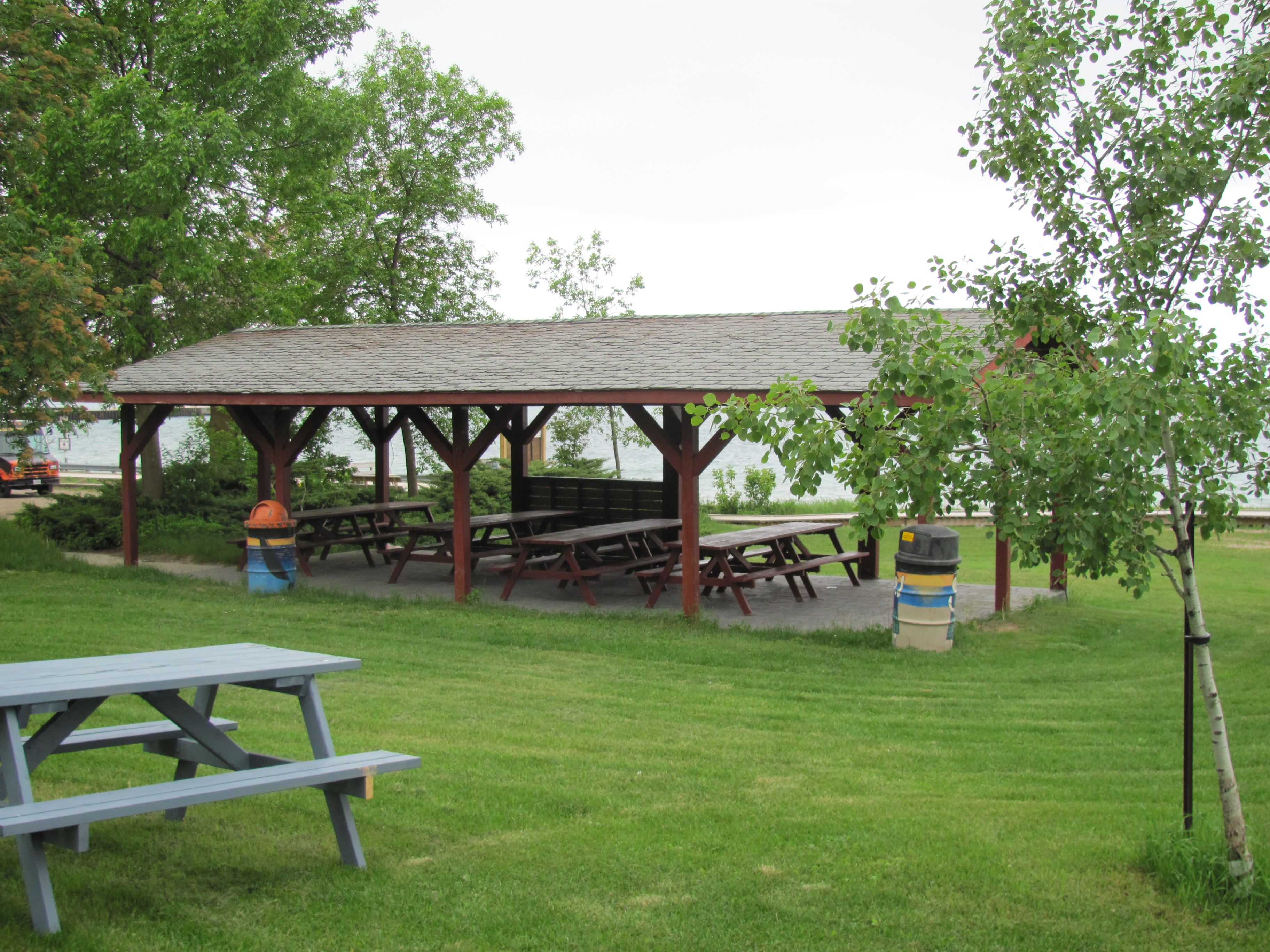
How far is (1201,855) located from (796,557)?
8.91 m

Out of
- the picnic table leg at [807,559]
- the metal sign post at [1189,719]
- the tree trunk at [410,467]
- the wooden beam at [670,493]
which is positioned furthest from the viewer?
the tree trunk at [410,467]

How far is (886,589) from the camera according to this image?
13.3 meters

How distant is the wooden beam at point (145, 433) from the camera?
46.3 feet

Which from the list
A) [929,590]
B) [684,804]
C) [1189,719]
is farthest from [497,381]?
[1189,719]

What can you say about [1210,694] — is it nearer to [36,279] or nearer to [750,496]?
[36,279]

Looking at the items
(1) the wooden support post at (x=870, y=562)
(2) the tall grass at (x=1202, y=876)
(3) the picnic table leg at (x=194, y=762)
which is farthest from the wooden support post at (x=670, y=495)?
(2) the tall grass at (x=1202, y=876)

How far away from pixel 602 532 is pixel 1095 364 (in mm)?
8697

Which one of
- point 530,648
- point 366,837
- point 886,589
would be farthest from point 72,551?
point 366,837

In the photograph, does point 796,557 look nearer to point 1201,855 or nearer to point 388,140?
point 1201,855

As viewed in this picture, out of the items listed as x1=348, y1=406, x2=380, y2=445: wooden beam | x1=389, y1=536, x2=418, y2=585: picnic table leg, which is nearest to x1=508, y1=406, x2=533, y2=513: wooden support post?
x1=348, y1=406, x2=380, y2=445: wooden beam

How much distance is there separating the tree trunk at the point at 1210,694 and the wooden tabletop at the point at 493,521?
908 cm

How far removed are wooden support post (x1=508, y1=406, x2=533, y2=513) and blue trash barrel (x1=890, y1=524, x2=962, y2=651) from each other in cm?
709

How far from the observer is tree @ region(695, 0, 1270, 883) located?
3.71m

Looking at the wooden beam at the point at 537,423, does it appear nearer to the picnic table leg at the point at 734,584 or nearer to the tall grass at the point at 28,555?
the picnic table leg at the point at 734,584
